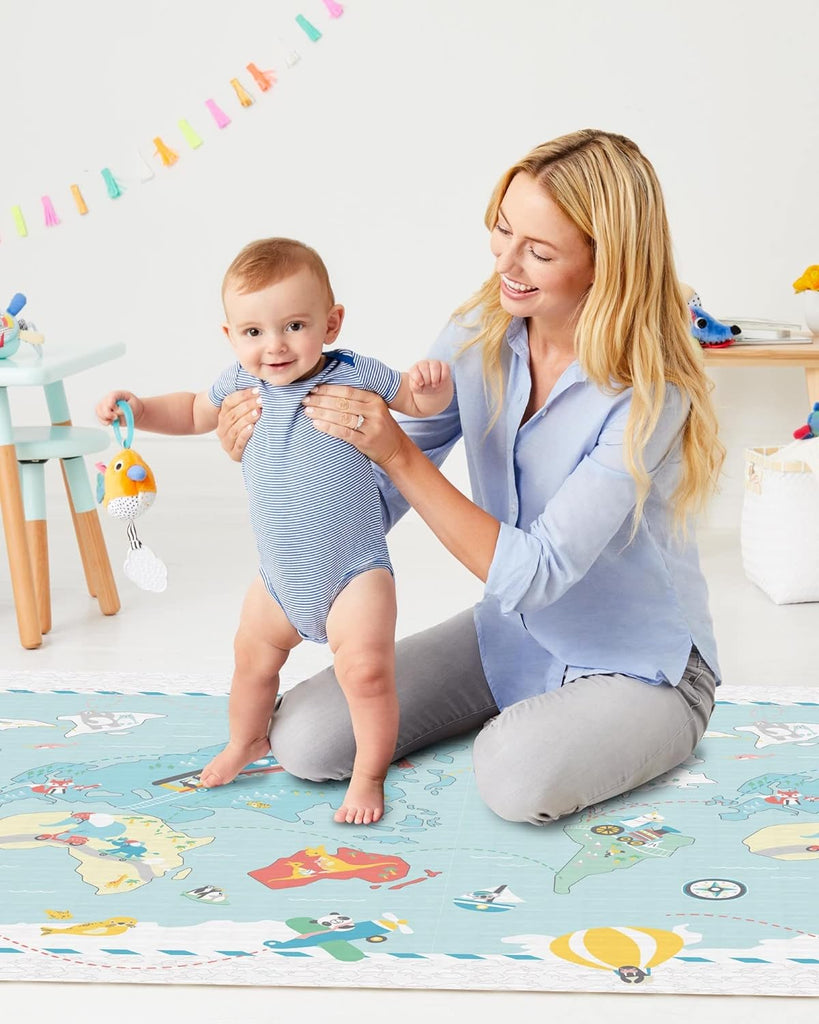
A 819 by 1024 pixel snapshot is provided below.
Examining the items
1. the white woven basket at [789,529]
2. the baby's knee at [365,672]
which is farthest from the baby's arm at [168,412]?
the white woven basket at [789,529]

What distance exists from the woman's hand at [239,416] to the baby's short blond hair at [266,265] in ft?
0.54

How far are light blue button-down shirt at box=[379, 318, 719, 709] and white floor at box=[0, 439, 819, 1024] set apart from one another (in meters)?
0.50

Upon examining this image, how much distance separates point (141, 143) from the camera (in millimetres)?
3508

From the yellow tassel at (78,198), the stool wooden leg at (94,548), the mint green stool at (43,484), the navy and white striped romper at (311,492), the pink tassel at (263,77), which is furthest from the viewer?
the yellow tassel at (78,198)

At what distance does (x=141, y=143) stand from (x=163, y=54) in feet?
0.79

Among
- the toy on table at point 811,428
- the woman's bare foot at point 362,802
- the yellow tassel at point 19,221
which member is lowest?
the woman's bare foot at point 362,802

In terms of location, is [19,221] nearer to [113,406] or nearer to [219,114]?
[219,114]

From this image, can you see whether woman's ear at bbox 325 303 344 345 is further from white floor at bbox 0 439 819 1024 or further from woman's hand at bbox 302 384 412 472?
white floor at bbox 0 439 819 1024

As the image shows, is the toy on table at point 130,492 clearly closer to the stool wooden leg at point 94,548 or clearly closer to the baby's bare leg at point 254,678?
the baby's bare leg at point 254,678

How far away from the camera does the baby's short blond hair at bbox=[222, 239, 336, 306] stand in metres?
1.51

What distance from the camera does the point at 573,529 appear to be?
159cm

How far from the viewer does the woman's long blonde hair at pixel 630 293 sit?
1.57m

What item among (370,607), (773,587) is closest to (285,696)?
(370,607)

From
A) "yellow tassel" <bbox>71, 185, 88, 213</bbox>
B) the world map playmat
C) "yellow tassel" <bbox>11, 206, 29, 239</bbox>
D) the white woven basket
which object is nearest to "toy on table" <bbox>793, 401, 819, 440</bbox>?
the white woven basket
